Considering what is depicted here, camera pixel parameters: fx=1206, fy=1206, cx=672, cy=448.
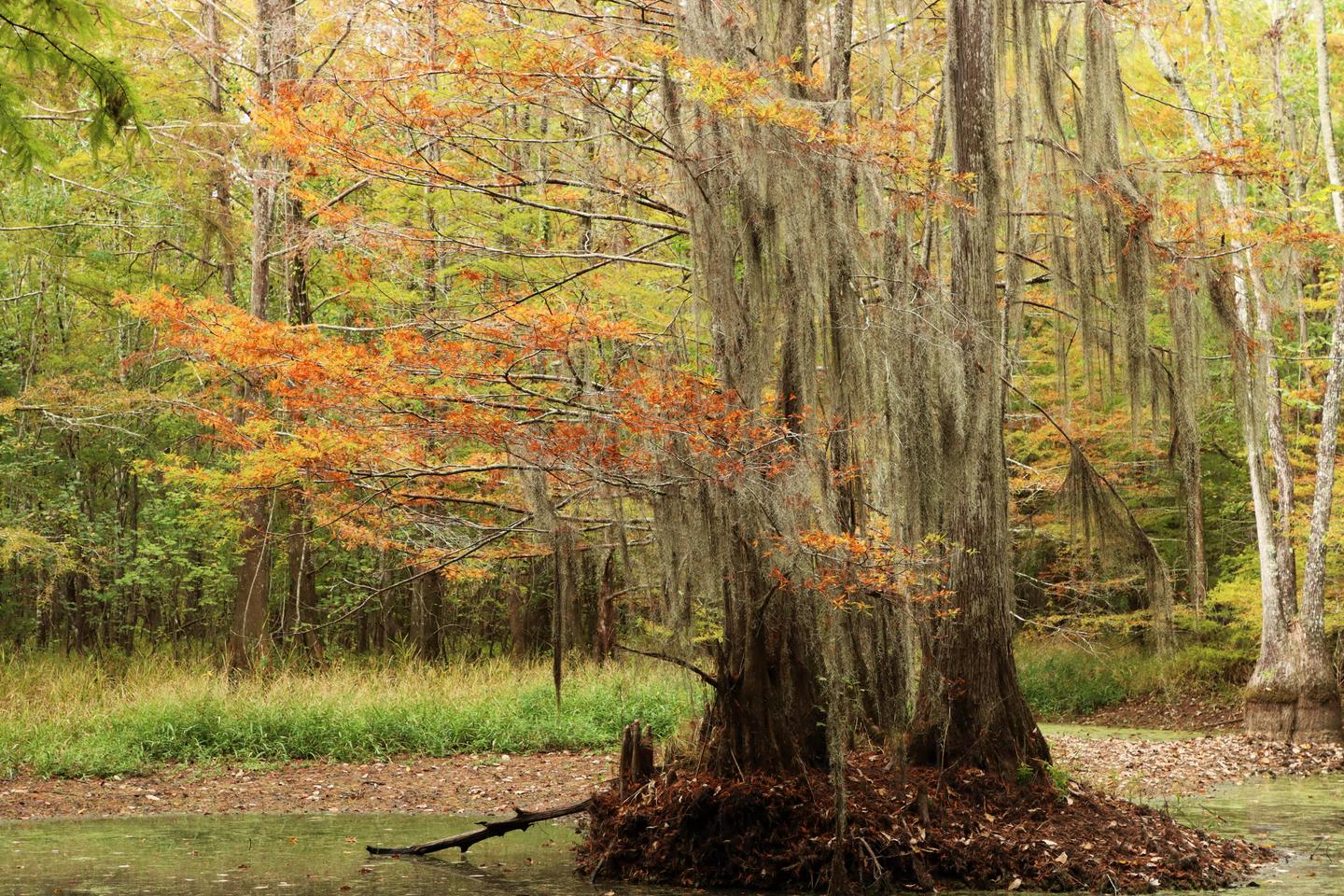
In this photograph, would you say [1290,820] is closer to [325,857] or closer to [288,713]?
[325,857]

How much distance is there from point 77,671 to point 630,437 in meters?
7.93

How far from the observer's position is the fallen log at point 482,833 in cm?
676

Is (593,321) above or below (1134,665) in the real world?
above

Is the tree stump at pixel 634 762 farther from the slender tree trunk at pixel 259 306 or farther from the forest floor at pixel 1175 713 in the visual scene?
the forest floor at pixel 1175 713

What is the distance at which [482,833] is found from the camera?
22.3ft

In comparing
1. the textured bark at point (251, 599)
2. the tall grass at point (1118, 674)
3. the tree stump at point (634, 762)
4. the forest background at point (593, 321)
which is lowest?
the tall grass at point (1118, 674)

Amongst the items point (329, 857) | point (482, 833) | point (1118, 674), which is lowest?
point (1118, 674)

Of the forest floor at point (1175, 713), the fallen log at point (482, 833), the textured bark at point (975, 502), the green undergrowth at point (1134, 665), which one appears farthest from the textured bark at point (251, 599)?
the forest floor at point (1175, 713)

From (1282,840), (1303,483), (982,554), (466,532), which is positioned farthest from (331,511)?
(1303,483)

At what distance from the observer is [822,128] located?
6.52 meters

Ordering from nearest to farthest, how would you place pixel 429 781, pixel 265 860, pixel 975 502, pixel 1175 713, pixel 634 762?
pixel 265 860 < pixel 634 762 < pixel 975 502 < pixel 429 781 < pixel 1175 713

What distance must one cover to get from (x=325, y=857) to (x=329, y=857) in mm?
20

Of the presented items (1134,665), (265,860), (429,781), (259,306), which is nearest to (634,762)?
(265,860)

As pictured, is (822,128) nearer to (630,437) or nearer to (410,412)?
(630,437)
